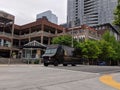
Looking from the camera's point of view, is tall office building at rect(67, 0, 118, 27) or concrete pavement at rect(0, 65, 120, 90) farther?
tall office building at rect(67, 0, 118, 27)

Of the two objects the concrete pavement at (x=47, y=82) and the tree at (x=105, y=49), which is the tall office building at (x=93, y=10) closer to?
the tree at (x=105, y=49)

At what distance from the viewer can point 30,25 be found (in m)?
61.9

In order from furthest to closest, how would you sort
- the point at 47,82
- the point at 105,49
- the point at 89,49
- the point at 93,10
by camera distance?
1. the point at 93,10
2. the point at 105,49
3. the point at 89,49
4. the point at 47,82

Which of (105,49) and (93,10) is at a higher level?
(93,10)

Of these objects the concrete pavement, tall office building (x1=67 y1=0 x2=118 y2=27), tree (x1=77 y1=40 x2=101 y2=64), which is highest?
tall office building (x1=67 y1=0 x2=118 y2=27)

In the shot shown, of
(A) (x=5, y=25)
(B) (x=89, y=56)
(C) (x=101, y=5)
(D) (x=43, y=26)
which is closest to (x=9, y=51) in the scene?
(A) (x=5, y=25)

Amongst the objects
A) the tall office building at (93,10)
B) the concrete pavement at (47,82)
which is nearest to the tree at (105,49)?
the concrete pavement at (47,82)

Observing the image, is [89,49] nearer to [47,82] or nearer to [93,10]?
[47,82]

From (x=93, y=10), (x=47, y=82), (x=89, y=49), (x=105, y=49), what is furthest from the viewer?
(x=93, y=10)

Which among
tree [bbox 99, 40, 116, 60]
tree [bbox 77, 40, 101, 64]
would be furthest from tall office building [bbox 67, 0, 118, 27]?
tree [bbox 77, 40, 101, 64]

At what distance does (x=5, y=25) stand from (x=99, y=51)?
81.8 feet

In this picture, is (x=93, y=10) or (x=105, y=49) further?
(x=93, y=10)

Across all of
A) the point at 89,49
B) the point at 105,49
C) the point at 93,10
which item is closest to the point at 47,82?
the point at 89,49

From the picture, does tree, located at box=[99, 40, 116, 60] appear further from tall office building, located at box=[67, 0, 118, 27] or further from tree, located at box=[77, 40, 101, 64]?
tall office building, located at box=[67, 0, 118, 27]
